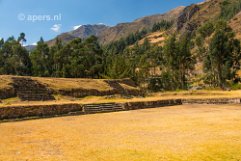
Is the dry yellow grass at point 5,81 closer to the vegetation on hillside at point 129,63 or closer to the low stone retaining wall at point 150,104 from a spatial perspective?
the low stone retaining wall at point 150,104

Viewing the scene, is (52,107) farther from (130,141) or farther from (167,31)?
(167,31)

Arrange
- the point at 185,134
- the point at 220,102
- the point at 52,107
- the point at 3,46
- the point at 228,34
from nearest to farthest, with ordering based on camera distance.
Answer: the point at 185,134 → the point at 52,107 → the point at 220,102 → the point at 228,34 → the point at 3,46

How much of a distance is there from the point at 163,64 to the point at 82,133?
62.6 meters

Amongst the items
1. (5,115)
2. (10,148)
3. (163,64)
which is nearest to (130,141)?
(10,148)

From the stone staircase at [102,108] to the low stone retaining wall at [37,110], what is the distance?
803 millimetres

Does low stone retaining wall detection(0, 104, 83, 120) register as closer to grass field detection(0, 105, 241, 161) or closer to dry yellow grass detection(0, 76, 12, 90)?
grass field detection(0, 105, 241, 161)

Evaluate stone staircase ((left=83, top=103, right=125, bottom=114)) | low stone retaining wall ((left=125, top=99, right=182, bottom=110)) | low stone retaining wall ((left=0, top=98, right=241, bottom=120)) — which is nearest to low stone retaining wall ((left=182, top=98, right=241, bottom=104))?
low stone retaining wall ((left=0, top=98, right=241, bottom=120))

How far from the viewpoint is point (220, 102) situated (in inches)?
1332

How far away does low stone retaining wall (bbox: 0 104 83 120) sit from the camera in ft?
63.2

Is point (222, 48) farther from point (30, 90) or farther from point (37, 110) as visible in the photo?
point (37, 110)

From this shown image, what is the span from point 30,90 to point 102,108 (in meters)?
8.04

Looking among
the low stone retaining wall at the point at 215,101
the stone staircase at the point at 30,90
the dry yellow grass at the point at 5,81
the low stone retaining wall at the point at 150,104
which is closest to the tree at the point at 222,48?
the low stone retaining wall at the point at 215,101

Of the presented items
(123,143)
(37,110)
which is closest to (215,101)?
(37,110)

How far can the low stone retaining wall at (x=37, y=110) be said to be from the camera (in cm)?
1927
